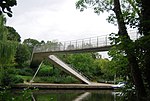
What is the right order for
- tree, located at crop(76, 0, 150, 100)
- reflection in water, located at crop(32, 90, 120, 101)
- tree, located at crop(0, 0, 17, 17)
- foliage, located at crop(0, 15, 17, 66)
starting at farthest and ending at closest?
foliage, located at crop(0, 15, 17, 66)
reflection in water, located at crop(32, 90, 120, 101)
tree, located at crop(76, 0, 150, 100)
tree, located at crop(0, 0, 17, 17)

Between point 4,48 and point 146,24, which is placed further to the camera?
point 4,48

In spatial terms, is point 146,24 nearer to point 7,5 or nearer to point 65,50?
point 7,5

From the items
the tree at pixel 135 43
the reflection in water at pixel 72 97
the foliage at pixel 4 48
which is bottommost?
the reflection in water at pixel 72 97

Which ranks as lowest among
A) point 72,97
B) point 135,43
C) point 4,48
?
point 72,97

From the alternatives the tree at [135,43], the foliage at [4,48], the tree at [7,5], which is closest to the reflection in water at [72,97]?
the foliage at [4,48]

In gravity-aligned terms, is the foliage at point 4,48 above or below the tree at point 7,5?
above

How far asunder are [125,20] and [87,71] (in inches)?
1269

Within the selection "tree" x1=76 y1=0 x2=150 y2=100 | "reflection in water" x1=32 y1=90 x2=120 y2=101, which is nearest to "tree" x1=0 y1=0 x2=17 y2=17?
"tree" x1=76 y1=0 x2=150 y2=100

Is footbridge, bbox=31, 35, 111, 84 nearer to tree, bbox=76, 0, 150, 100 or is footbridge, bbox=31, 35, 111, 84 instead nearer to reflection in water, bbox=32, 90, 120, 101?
reflection in water, bbox=32, 90, 120, 101

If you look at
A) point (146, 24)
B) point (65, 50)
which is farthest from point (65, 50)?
point (146, 24)

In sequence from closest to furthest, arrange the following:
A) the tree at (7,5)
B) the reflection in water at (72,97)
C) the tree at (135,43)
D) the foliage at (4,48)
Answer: the tree at (7,5), the tree at (135,43), the reflection in water at (72,97), the foliage at (4,48)

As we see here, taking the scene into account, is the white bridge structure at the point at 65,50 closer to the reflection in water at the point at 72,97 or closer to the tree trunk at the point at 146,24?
the reflection in water at the point at 72,97

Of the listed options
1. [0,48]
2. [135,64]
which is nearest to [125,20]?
[135,64]

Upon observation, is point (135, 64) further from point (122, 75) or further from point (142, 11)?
point (142, 11)
